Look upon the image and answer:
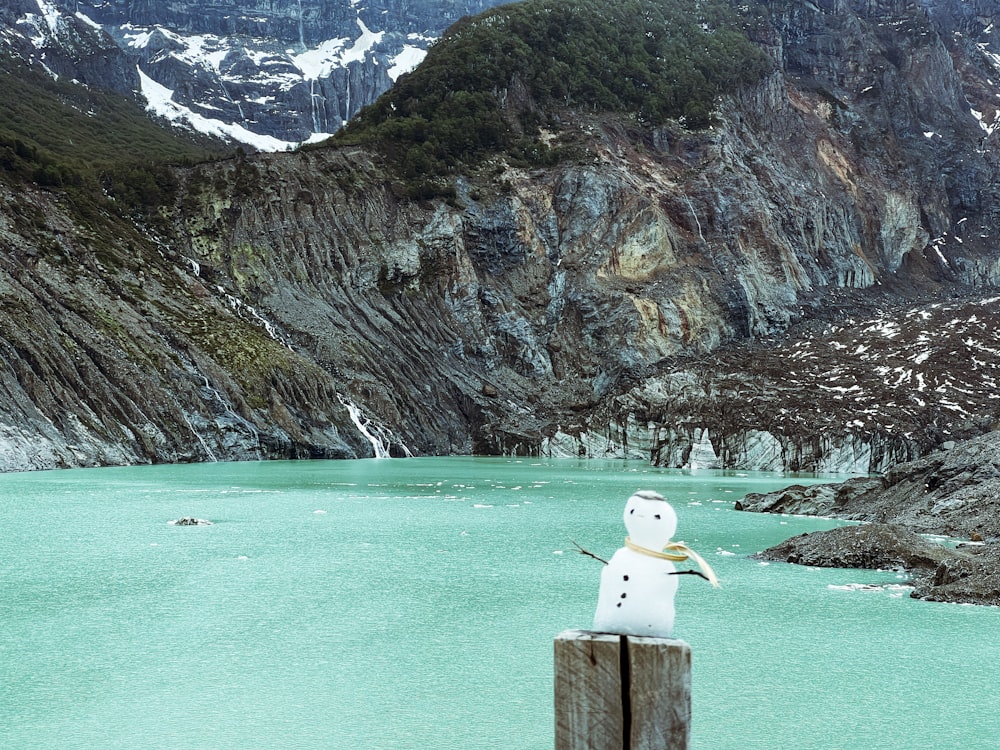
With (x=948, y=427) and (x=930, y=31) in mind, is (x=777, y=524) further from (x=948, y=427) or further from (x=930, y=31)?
(x=930, y=31)

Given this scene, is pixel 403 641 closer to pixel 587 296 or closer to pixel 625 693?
pixel 625 693

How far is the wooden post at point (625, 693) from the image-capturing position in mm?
5727

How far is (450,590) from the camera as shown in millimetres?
18188

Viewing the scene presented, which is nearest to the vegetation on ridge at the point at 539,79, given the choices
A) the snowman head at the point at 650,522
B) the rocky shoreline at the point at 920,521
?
the rocky shoreline at the point at 920,521

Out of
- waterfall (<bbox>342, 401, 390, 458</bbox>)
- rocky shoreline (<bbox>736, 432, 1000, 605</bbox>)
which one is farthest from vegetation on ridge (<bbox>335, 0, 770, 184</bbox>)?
rocky shoreline (<bbox>736, 432, 1000, 605</bbox>)

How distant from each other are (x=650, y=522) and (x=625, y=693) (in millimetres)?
1415

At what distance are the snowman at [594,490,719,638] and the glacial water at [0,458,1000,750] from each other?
151 inches

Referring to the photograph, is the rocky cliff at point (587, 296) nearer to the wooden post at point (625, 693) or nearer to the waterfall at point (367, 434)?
the waterfall at point (367, 434)

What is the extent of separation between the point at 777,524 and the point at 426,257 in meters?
67.9

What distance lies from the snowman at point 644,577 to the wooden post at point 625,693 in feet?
2.53

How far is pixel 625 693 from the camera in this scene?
18.9ft

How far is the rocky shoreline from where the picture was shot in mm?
18797

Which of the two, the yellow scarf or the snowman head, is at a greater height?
the snowman head

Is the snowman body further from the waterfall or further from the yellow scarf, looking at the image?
the waterfall
